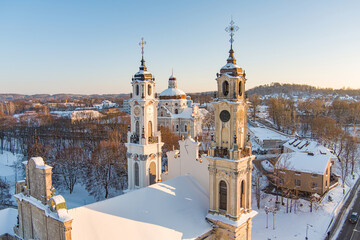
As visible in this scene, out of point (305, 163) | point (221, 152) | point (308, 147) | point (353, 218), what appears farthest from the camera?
point (308, 147)

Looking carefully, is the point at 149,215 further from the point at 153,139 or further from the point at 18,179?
the point at 18,179

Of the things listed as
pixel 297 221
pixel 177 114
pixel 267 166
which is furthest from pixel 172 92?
pixel 297 221

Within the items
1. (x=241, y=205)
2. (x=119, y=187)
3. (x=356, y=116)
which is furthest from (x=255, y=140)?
(x=241, y=205)

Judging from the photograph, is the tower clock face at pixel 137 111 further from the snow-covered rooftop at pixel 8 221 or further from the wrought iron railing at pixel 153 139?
the snow-covered rooftop at pixel 8 221

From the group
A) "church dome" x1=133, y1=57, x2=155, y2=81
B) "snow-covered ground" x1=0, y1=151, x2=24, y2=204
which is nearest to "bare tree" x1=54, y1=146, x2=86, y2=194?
"snow-covered ground" x1=0, y1=151, x2=24, y2=204

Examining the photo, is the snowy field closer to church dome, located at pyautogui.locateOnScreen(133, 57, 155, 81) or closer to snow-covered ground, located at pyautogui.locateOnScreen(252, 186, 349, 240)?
church dome, located at pyautogui.locateOnScreen(133, 57, 155, 81)

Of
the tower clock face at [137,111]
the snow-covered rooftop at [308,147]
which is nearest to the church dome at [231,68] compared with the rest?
the tower clock face at [137,111]
